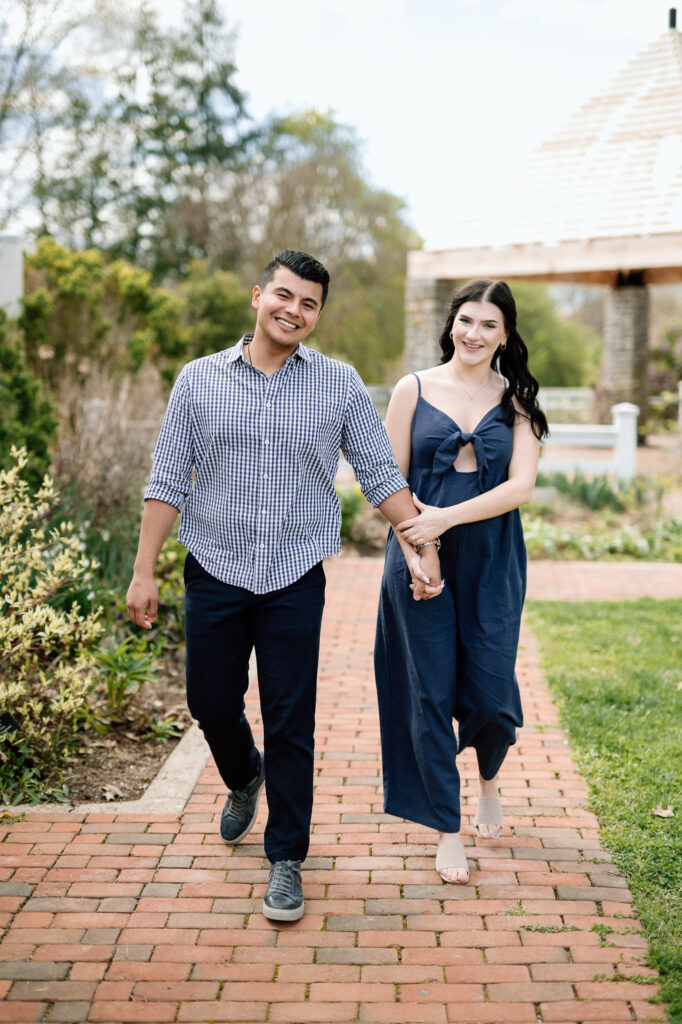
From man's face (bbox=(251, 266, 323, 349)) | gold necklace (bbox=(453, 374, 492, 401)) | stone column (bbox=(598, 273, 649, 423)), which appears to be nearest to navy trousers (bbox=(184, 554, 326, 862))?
man's face (bbox=(251, 266, 323, 349))

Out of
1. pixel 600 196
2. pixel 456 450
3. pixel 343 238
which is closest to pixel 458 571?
pixel 456 450

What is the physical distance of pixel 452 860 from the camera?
10.4 ft

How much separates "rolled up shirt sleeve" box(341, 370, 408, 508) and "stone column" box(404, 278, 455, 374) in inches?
357

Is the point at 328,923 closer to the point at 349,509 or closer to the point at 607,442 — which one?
the point at 349,509

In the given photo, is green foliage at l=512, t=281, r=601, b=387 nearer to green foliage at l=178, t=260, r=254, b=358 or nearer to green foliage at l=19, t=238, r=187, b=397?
green foliage at l=178, t=260, r=254, b=358

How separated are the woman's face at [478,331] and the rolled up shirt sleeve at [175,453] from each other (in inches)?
37.5

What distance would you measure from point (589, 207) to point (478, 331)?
29.8ft

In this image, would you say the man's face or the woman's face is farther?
the woman's face

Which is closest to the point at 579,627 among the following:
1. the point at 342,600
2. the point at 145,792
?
the point at 342,600

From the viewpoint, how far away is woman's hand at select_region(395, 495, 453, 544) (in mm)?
3098

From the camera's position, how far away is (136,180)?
3225cm

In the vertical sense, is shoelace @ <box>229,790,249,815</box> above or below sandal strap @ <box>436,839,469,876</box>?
above

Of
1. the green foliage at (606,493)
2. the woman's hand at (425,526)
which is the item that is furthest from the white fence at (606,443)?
the woman's hand at (425,526)

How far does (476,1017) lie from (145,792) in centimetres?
174
